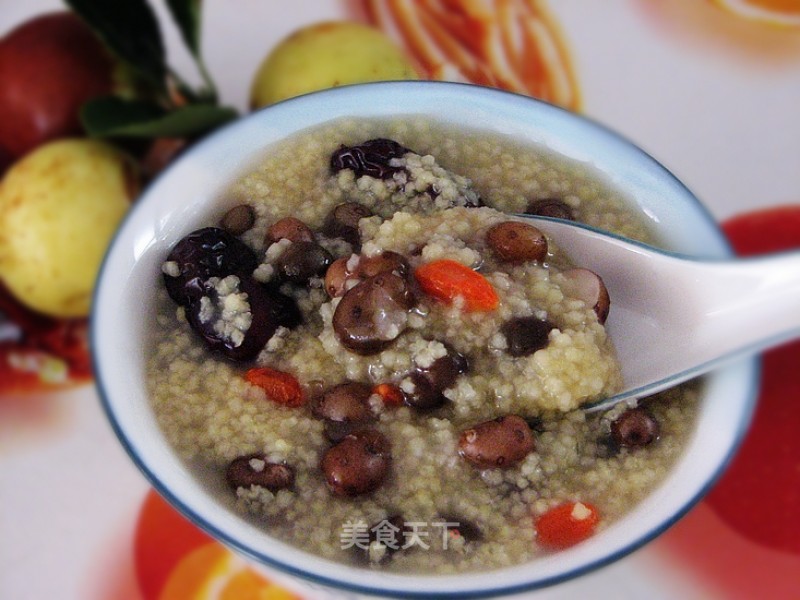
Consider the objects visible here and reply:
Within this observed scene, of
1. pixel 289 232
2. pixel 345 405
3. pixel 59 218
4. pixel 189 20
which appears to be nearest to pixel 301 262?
pixel 289 232

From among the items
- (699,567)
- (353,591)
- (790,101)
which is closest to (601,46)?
(790,101)

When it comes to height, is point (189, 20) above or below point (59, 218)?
above

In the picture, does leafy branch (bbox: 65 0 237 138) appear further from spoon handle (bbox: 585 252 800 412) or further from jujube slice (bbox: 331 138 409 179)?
spoon handle (bbox: 585 252 800 412)

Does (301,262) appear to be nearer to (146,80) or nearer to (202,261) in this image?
(202,261)

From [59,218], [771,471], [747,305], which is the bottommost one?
[771,471]

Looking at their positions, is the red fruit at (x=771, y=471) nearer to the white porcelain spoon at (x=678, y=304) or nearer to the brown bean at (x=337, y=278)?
the white porcelain spoon at (x=678, y=304)

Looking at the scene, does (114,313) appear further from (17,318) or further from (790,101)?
(790,101)
